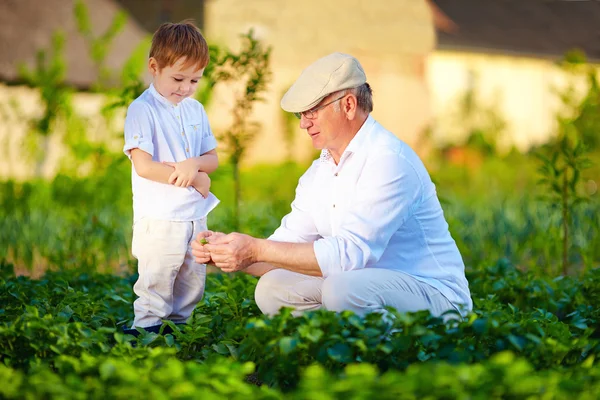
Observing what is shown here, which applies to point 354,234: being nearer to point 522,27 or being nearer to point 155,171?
point 155,171

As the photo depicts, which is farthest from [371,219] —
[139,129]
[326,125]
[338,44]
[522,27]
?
[522,27]

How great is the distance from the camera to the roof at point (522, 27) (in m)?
21.9

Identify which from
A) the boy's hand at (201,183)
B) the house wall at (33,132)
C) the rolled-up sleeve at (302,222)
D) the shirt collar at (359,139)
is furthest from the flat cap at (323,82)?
the house wall at (33,132)

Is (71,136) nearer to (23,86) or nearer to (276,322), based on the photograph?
(23,86)

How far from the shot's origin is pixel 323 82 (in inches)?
141

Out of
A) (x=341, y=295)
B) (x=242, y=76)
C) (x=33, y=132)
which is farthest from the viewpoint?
(x=33, y=132)

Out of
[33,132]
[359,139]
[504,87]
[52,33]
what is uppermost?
[52,33]

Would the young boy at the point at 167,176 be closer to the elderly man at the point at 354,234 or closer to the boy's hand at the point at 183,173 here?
the boy's hand at the point at 183,173

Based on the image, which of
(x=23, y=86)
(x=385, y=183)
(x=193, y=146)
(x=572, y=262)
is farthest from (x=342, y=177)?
(x=23, y=86)

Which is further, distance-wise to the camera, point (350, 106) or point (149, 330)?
point (149, 330)

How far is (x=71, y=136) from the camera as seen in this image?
31.0 feet

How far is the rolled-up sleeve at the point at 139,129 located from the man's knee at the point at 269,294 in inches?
29.2

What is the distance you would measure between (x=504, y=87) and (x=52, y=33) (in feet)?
40.1

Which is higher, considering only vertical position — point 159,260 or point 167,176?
point 167,176
